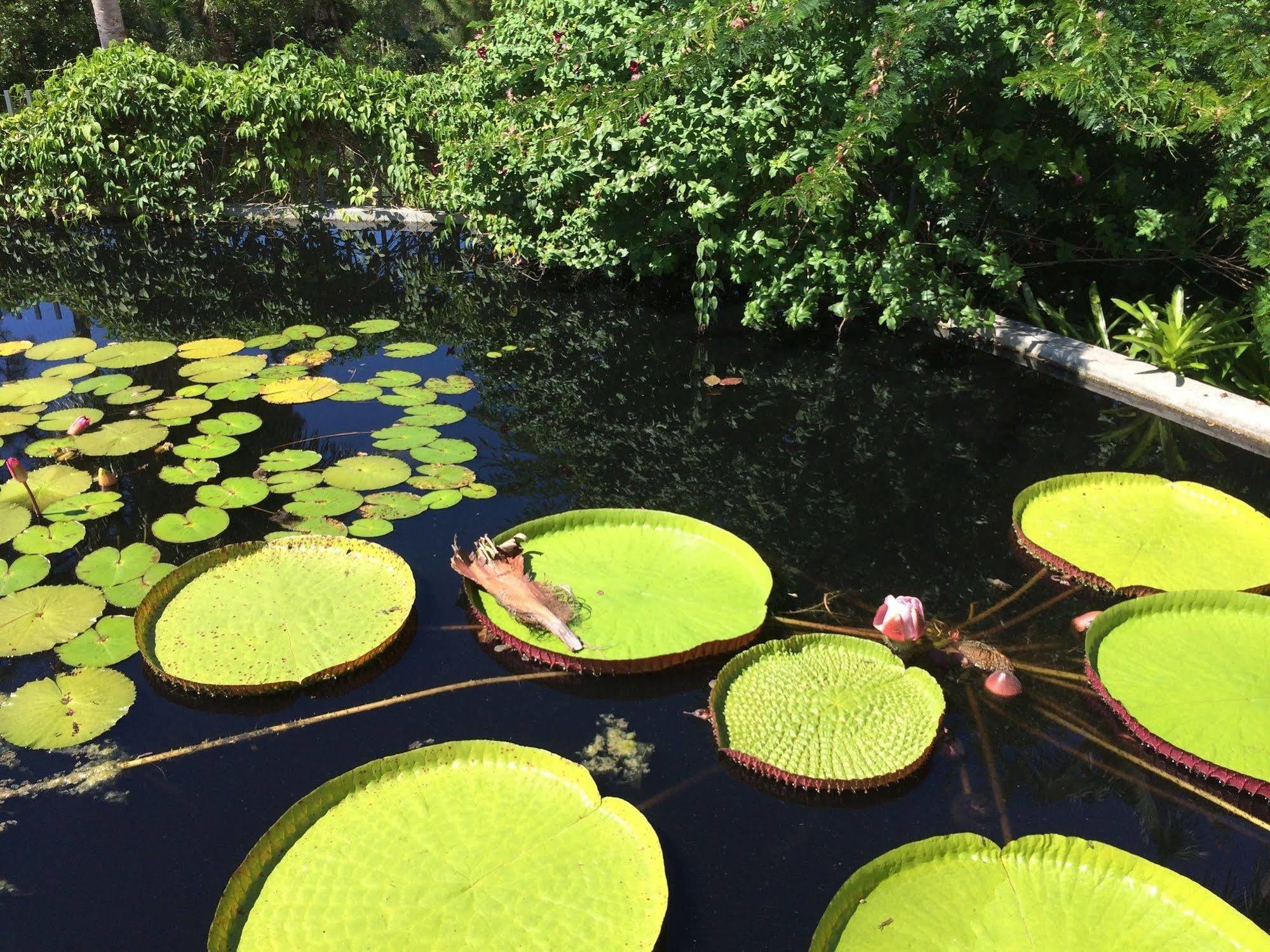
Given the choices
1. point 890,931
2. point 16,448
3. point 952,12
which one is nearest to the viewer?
point 890,931

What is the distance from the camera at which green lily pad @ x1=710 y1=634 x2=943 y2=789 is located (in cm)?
214

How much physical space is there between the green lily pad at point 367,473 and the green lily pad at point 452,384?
77cm

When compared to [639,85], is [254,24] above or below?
above

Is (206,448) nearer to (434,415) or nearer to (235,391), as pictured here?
(235,391)

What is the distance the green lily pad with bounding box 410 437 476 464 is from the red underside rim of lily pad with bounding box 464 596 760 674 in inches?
44.2

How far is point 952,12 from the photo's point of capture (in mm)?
3938

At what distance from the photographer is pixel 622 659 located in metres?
2.41

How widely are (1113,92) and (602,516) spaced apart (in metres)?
2.45

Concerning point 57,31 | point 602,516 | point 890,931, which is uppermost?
point 57,31

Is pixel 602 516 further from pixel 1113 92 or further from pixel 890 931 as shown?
pixel 1113 92

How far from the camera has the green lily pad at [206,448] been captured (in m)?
3.54

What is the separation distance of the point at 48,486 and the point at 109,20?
7.85 m

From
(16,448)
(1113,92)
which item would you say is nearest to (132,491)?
(16,448)

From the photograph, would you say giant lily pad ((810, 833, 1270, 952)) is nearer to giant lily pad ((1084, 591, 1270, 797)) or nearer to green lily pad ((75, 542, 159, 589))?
giant lily pad ((1084, 591, 1270, 797))
